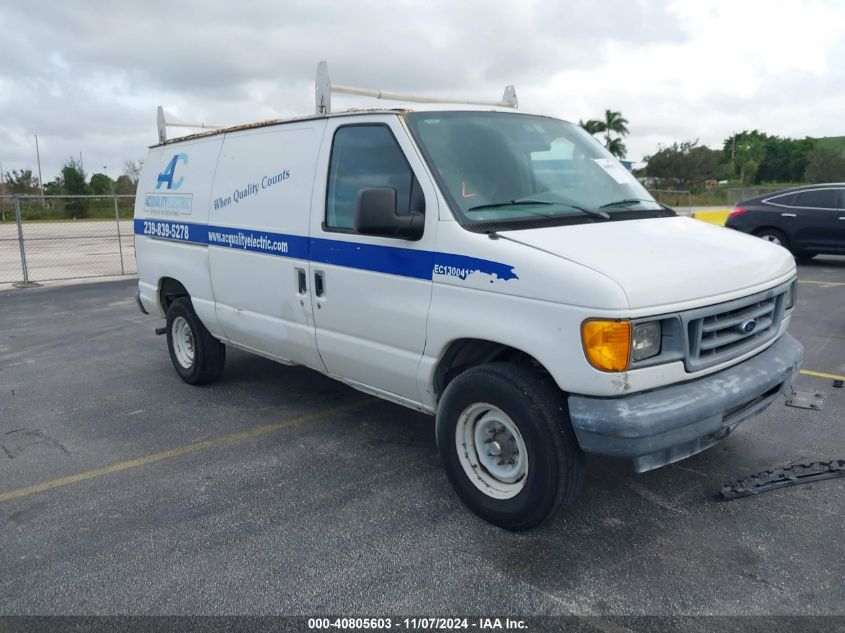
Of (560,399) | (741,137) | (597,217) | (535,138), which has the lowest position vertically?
(560,399)

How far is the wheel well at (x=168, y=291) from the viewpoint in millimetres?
6434

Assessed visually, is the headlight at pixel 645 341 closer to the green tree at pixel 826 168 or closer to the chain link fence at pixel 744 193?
the chain link fence at pixel 744 193

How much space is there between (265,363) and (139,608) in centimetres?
417

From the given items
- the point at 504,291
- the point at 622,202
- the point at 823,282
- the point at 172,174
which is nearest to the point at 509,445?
the point at 504,291

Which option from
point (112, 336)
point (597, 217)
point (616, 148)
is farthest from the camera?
point (616, 148)

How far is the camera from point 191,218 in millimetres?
5801

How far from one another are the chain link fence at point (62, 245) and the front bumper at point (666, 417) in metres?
12.8

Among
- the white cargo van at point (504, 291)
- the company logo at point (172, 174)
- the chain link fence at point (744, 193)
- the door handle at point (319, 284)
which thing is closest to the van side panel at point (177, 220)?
the company logo at point (172, 174)

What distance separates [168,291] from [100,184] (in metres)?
51.6

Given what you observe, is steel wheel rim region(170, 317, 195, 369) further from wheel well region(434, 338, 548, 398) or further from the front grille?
the front grille

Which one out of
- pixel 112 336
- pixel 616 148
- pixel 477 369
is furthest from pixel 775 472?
pixel 616 148

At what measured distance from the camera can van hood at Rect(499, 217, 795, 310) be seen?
315 centimetres

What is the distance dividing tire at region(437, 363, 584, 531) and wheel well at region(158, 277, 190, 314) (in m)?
3.59

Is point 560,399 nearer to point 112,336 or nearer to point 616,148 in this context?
point 112,336
